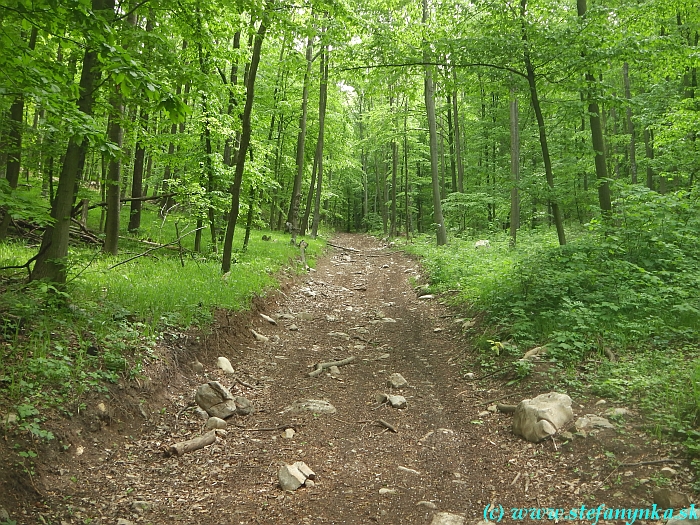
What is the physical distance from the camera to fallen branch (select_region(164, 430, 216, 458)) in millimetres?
4355

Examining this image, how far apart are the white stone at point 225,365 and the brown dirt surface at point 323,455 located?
0.59 ft

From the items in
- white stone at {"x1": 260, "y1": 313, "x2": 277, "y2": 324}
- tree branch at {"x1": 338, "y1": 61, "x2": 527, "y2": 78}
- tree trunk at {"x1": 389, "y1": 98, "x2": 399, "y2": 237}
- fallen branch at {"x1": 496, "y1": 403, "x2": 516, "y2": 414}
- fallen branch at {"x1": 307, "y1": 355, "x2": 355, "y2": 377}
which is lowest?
fallen branch at {"x1": 496, "y1": 403, "x2": 516, "y2": 414}

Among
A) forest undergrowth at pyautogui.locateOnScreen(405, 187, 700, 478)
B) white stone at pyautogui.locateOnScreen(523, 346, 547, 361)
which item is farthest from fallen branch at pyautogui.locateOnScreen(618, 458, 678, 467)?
white stone at pyautogui.locateOnScreen(523, 346, 547, 361)

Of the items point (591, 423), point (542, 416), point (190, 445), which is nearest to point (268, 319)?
point (190, 445)

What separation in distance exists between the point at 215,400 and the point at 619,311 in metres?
6.13

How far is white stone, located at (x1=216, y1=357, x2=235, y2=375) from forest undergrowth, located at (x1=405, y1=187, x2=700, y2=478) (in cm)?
409

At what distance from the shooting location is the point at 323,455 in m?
4.41

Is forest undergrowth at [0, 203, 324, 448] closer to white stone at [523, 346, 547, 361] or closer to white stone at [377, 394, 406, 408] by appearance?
white stone at [377, 394, 406, 408]

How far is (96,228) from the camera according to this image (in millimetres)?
14805

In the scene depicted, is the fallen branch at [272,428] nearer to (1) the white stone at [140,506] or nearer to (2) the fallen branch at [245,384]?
(2) the fallen branch at [245,384]

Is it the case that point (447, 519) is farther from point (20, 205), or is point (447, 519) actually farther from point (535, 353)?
point (20, 205)

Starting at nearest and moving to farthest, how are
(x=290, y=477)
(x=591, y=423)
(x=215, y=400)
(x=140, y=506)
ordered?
1. (x=140, y=506)
2. (x=290, y=477)
3. (x=591, y=423)
4. (x=215, y=400)

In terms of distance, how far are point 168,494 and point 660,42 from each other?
11.0 m

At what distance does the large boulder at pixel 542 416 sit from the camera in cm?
438
